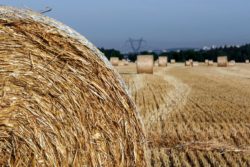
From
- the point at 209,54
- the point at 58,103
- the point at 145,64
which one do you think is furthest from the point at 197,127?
the point at 209,54

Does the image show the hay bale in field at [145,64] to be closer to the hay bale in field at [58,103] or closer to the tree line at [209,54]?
the hay bale in field at [58,103]

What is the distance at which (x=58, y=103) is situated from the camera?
4949 mm

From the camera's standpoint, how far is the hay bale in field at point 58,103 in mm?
→ 4871

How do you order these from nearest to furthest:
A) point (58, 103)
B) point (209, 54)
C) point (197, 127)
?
point (58, 103), point (197, 127), point (209, 54)

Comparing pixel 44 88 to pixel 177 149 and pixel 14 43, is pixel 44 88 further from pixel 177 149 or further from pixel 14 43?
pixel 177 149

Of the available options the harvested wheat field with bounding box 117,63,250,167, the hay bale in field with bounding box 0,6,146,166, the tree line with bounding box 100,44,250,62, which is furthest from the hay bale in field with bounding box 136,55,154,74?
the tree line with bounding box 100,44,250,62

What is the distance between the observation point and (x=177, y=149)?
786 centimetres

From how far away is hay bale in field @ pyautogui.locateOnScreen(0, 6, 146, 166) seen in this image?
4871mm

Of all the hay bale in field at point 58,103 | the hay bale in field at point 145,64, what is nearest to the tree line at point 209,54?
the hay bale in field at point 145,64

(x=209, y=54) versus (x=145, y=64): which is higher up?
(x=145, y=64)

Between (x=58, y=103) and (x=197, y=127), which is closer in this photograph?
(x=58, y=103)

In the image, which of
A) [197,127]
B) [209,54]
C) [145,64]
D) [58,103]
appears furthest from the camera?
[209,54]

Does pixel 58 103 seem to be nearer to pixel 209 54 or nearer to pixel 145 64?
pixel 145 64

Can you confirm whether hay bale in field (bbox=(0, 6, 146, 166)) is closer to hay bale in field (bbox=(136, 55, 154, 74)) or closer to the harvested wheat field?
the harvested wheat field
